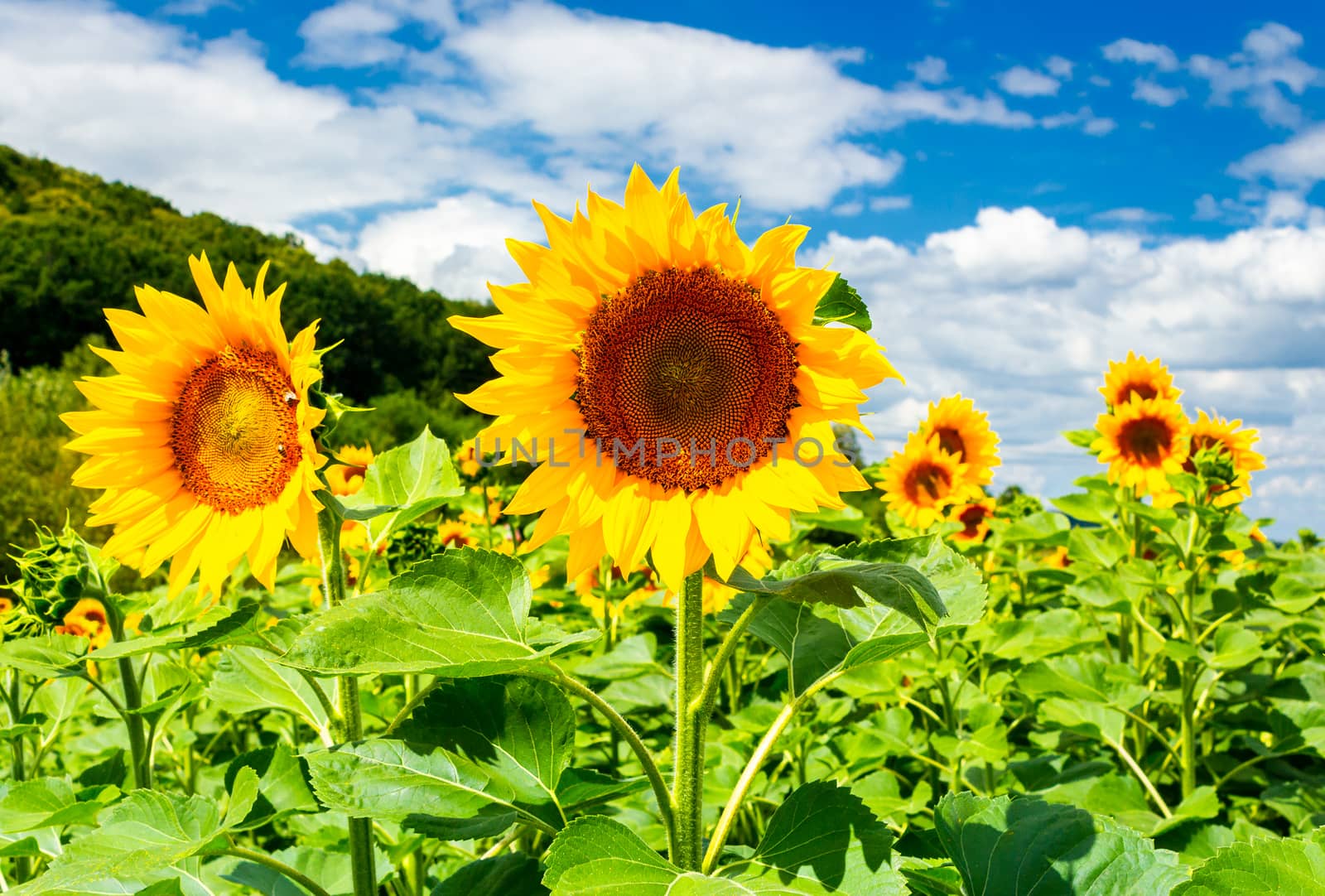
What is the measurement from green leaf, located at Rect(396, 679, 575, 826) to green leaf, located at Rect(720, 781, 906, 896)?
37 centimetres

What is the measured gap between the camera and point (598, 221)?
1.64 meters

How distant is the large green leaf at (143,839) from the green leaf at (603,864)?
64cm

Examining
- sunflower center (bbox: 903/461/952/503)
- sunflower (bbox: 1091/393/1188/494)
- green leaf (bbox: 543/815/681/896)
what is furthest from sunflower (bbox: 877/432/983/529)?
green leaf (bbox: 543/815/681/896)

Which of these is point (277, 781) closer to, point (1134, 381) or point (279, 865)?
point (279, 865)

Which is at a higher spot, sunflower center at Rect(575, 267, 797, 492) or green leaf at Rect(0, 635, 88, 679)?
sunflower center at Rect(575, 267, 797, 492)

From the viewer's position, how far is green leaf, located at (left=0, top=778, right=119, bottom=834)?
2018mm

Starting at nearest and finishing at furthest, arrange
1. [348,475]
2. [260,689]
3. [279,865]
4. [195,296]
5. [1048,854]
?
[1048,854] < [279,865] < [260,689] < [348,475] < [195,296]

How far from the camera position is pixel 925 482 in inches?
202

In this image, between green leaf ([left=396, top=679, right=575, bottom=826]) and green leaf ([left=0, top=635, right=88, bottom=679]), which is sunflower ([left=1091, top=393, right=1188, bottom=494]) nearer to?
green leaf ([left=396, top=679, right=575, bottom=826])

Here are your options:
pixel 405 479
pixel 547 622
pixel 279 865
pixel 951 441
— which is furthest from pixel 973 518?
pixel 279 865

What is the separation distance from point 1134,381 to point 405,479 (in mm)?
4228

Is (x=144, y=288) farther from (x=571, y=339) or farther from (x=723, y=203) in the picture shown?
(x=723, y=203)

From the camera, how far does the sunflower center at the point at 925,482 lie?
200 inches

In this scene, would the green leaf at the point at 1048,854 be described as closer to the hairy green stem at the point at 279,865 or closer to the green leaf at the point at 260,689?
the hairy green stem at the point at 279,865
